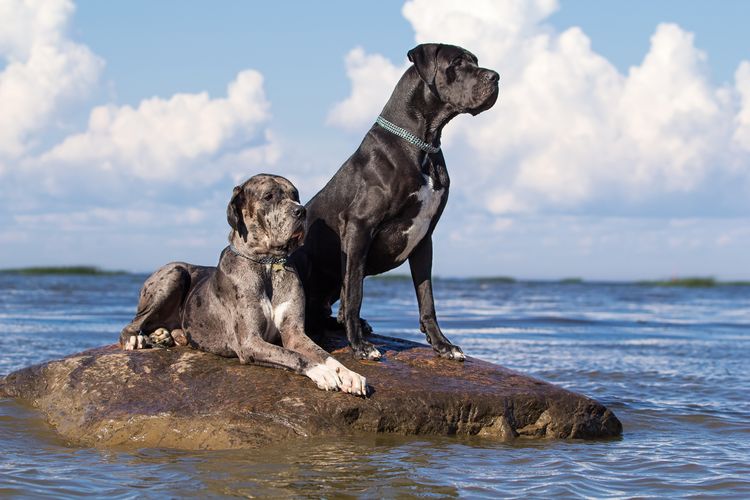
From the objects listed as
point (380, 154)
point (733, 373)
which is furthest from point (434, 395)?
point (733, 373)

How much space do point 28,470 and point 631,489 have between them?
12.1 ft

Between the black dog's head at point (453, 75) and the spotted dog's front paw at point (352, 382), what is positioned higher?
the black dog's head at point (453, 75)

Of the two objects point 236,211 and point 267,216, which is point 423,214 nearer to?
point 267,216

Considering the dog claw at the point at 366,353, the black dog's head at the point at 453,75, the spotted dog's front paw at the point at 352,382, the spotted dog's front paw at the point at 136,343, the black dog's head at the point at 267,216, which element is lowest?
the spotted dog's front paw at the point at 352,382

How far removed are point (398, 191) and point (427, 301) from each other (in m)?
0.96

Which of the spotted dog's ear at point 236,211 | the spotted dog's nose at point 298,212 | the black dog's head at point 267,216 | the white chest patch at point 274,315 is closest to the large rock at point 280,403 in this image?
the white chest patch at point 274,315

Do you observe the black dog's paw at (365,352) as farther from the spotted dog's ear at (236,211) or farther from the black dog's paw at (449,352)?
the spotted dog's ear at (236,211)

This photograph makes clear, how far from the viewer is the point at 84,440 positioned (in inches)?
261

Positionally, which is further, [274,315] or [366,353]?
[366,353]

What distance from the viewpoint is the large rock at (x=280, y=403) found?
21.1 feet

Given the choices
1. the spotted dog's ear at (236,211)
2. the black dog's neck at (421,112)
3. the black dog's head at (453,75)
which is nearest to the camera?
the spotted dog's ear at (236,211)

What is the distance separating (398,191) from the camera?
7188 mm

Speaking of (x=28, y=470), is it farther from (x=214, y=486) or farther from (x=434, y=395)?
(x=434, y=395)

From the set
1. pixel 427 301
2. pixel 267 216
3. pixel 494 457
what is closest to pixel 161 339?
pixel 267 216
